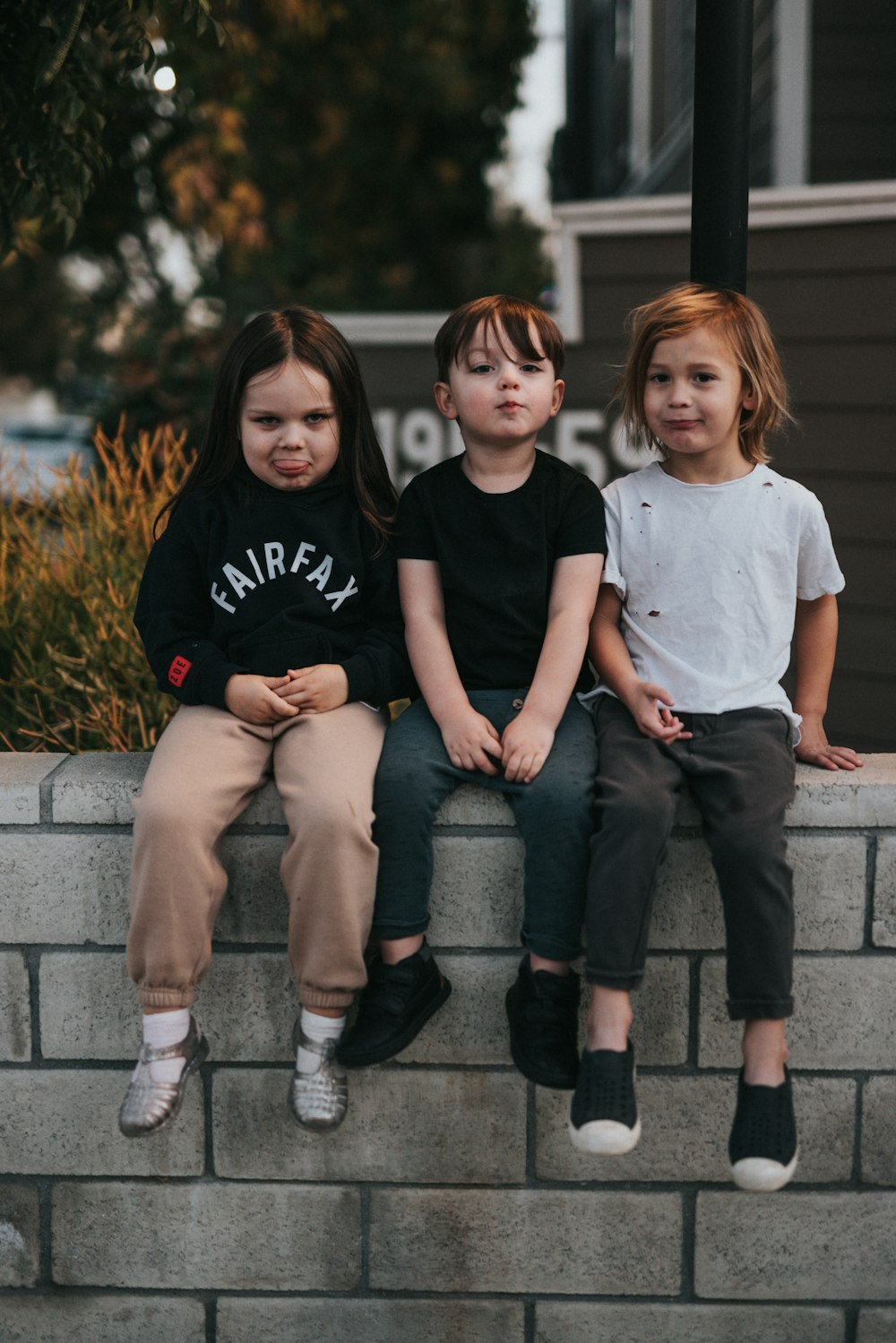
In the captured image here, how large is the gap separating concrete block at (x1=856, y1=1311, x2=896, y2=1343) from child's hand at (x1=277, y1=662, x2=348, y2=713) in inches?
61.5

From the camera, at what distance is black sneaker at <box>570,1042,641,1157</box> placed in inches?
85.6

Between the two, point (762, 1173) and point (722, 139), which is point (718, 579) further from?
point (762, 1173)

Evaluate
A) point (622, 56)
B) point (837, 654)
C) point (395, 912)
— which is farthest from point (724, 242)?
point (622, 56)

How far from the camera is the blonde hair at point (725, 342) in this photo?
8.41ft

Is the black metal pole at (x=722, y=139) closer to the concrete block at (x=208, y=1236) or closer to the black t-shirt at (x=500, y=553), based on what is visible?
the black t-shirt at (x=500, y=553)

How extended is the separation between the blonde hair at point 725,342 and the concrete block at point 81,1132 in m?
1.61

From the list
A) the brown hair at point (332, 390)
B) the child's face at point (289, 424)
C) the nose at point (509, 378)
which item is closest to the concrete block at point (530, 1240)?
the brown hair at point (332, 390)

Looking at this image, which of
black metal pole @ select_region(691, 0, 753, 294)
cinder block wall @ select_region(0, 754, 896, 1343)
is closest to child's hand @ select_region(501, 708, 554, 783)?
cinder block wall @ select_region(0, 754, 896, 1343)

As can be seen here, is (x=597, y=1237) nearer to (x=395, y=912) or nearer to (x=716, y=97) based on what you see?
(x=395, y=912)

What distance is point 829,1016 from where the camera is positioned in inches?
99.3

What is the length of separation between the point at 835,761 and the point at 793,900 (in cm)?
28

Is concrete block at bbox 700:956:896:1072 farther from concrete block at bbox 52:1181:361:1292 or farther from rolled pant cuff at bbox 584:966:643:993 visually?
concrete block at bbox 52:1181:361:1292

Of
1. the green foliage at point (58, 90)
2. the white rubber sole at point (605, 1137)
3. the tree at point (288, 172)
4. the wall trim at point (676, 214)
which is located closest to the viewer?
the white rubber sole at point (605, 1137)

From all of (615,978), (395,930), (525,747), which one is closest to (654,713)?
(525,747)
